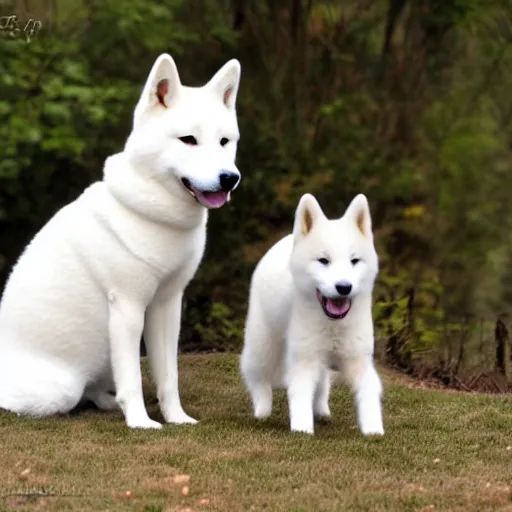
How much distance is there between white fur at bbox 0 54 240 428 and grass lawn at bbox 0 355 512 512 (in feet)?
0.90

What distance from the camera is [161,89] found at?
5586 mm

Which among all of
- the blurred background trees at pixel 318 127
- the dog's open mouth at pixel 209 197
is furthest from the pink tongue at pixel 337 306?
the blurred background trees at pixel 318 127

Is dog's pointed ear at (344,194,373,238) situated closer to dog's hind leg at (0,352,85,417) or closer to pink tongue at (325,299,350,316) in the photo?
pink tongue at (325,299,350,316)

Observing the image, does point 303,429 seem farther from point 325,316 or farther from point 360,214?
point 360,214

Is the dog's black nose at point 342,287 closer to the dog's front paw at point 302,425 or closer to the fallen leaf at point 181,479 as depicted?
the dog's front paw at point 302,425

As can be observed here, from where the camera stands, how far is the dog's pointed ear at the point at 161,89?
5.54 m

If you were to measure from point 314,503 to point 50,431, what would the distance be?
1850 mm

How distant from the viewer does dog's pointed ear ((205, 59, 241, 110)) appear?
5.66 m

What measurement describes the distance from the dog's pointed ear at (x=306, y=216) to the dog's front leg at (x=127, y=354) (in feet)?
3.19

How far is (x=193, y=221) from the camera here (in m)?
5.71

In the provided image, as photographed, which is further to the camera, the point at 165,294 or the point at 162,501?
the point at 165,294

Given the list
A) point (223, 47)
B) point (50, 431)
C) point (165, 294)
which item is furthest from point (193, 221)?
point (223, 47)

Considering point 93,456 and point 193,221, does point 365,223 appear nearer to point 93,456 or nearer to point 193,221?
point 193,221

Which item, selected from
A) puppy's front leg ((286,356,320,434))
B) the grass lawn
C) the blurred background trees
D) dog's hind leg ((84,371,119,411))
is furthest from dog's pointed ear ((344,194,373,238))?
the blurred background trees
